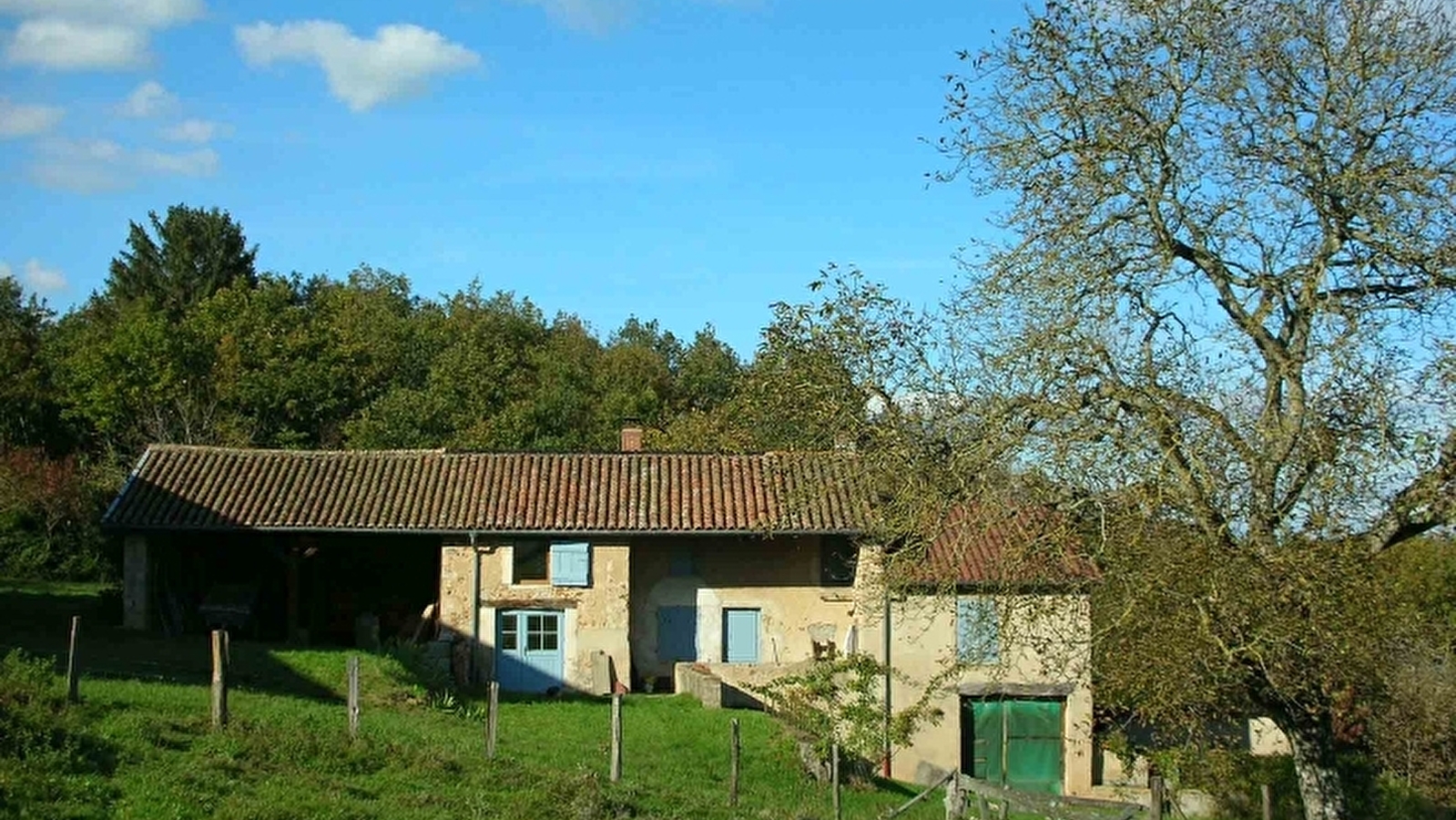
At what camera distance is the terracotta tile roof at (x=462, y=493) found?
30672mm

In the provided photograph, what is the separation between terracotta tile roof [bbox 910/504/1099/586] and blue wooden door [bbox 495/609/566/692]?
16.1 metres

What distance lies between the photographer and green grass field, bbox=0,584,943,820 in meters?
13.5

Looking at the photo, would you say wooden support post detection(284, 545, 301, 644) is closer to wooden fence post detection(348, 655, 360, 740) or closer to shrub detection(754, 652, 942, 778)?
shrub detection(754, 652, 942, 778)

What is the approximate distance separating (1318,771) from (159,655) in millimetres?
19315

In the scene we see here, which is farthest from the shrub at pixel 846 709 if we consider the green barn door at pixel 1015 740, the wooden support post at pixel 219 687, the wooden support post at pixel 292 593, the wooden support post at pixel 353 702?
the wooden support post at pixel 219 687

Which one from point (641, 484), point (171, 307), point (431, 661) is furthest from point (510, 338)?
point (431, 661)

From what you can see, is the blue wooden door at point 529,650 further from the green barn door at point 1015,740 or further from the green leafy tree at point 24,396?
the green leafy tree at point 24,396

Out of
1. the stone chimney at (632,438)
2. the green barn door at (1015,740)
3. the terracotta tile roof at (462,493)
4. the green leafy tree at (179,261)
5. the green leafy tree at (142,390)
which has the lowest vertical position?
the green barn door at (1015,740)

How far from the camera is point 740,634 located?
3147 centimetres

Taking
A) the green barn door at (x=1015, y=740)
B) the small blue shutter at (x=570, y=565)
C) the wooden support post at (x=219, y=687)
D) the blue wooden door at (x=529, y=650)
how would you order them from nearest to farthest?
the wooden support post at (x=219, y=687) → the green barn door at (x=1015, y=740) → the blue wooden door at (x=529, y=650) → the small blue shutter at (x=570, y=565)

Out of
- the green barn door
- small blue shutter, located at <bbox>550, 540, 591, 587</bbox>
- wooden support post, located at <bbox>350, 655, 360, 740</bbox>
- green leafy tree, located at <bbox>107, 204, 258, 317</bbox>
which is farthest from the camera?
green leafy tree, located at <bbox>107, 204, 258, 317</bbox>

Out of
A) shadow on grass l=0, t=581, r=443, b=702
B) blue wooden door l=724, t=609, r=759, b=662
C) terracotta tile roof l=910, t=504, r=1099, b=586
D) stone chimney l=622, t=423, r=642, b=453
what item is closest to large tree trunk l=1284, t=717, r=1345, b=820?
terracotta tile roof l=910, t=504, r=1099, b=586

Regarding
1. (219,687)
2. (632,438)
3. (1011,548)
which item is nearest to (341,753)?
(219,687)

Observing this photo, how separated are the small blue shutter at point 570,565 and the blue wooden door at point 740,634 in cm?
306
